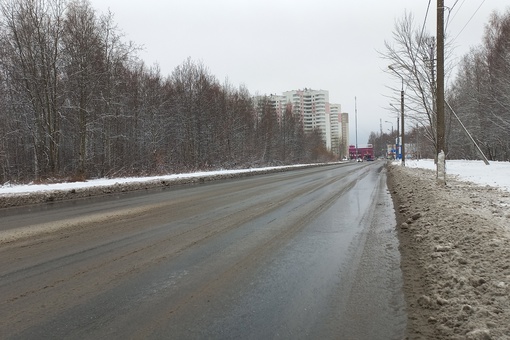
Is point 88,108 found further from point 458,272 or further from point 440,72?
point 458,272

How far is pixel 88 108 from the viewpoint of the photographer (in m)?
26.1

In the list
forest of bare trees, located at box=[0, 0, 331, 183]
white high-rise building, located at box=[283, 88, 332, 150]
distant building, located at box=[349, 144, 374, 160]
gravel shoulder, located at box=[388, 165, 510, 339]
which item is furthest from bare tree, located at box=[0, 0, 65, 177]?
white high-rise building, located at box=[283, 88, 332, 150]

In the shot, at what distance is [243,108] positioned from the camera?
54.4 m

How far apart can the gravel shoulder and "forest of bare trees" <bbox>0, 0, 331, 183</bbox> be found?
2065cm

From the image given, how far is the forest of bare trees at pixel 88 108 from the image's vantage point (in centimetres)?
2397

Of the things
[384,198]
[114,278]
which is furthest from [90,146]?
[114,278]

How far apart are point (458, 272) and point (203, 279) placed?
Answer: 317cm

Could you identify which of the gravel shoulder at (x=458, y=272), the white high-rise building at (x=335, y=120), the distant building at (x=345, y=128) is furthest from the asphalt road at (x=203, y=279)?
the distant building at (x=345, y=128)

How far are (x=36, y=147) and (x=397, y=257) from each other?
26.2 m

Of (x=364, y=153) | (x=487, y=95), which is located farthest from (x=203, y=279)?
(x=364, y=153)

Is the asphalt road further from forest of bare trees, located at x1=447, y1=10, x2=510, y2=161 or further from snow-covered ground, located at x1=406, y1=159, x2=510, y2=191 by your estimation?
forest of bare trees, located at x1=447, y1=10, x2=510, y2=161

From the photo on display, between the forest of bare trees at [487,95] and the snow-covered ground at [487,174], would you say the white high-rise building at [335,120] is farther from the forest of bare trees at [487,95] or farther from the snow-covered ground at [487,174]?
the snow-covered ground at [487,174]

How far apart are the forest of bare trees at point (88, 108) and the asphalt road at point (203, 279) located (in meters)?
16.5

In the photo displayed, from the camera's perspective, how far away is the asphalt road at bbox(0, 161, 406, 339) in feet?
11.3
